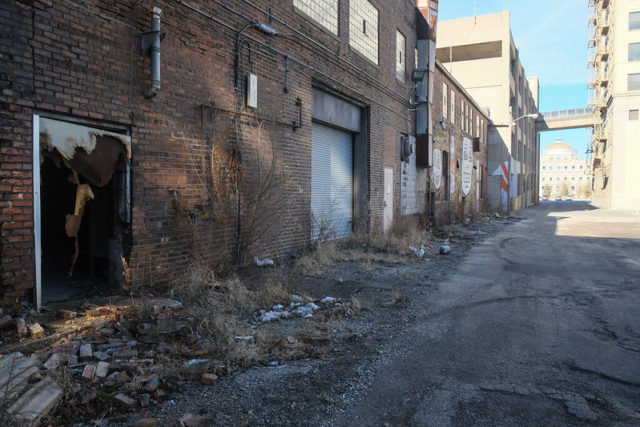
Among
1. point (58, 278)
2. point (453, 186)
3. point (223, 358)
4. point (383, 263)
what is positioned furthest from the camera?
point (453, 186)

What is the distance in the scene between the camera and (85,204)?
611 cm

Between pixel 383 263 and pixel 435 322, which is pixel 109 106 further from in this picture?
pixel 383 263

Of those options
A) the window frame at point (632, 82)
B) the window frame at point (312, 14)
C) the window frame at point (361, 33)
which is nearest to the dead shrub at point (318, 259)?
the window frame at point (312, 14)

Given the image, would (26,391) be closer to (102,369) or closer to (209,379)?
(102,369)

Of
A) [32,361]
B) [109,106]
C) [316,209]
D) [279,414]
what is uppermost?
[109,106]

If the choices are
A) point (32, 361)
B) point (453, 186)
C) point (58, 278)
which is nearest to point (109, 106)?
point (58, 278)

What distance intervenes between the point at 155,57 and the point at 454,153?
20010 mm

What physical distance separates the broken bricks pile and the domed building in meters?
139

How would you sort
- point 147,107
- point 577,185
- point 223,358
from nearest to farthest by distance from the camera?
1. point 223,358
2. point 147,107
3. point 577,185

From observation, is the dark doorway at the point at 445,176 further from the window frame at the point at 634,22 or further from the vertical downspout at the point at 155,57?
the window frame at the point at 634,22

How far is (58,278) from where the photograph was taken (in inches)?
251

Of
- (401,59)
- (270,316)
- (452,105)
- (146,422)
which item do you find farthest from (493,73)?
(146,422)

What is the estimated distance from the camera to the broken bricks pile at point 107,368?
2.88 metres

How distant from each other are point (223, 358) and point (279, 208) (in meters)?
4.73
